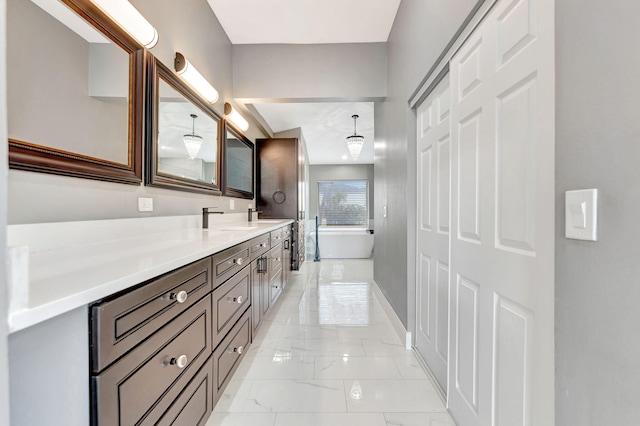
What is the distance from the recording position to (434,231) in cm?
180

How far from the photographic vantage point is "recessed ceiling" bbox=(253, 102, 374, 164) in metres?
4.16

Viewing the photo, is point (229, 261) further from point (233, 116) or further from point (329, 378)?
point (233, 116)

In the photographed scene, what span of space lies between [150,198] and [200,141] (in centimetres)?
83

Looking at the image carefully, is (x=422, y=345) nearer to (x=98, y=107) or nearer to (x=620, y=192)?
(x=620, y=192)

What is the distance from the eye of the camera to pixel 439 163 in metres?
1.71

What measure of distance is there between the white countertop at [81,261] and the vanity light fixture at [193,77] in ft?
3.47

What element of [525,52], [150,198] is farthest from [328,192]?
[525,52]

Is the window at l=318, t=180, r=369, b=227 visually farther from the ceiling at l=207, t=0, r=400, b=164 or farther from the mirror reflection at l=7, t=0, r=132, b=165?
the mirror reflection at l=7, t=0, r=132, b=165

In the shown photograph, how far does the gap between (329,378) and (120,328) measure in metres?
1.42

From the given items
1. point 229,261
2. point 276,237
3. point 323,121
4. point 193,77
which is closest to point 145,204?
point 229,261

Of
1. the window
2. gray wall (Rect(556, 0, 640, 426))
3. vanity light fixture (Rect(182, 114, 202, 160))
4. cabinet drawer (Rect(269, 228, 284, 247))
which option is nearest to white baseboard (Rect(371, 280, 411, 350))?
cabinet drawer (Rect(269, 228, 284, 247))

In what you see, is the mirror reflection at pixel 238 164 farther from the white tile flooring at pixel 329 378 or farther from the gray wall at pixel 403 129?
the gray wall at pixel 403 129

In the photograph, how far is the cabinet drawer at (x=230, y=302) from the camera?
133 centimetres

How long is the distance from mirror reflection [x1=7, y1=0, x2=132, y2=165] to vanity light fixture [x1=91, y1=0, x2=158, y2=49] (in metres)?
0.11
